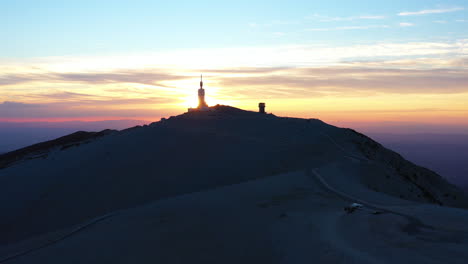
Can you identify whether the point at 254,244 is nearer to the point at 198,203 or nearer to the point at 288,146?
the point at 198,203

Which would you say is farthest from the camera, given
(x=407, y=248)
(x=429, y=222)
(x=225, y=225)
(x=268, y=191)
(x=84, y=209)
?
(x=84, y=209)

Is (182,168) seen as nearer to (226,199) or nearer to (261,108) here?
(226,199)

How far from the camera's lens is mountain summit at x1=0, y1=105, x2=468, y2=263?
8.73 metres

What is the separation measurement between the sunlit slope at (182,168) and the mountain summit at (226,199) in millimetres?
83

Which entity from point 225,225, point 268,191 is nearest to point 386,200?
point 268,191

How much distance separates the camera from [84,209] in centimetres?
1769

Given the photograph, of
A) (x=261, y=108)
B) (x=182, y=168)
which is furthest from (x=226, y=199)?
(x=261, y=108)

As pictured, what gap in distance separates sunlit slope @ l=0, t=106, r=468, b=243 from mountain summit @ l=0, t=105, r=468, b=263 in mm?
83

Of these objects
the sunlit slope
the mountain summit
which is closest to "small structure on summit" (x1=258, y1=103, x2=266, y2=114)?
the mountain summit

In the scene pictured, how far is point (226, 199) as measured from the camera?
13375 mm

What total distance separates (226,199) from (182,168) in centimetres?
782

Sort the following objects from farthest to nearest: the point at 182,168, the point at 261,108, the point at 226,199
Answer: the point at 261,108
the point at 182,168
the point at 226,199

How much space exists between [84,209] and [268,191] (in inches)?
332

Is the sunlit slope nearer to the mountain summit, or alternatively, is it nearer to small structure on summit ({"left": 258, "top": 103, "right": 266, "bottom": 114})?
the mountain summit
